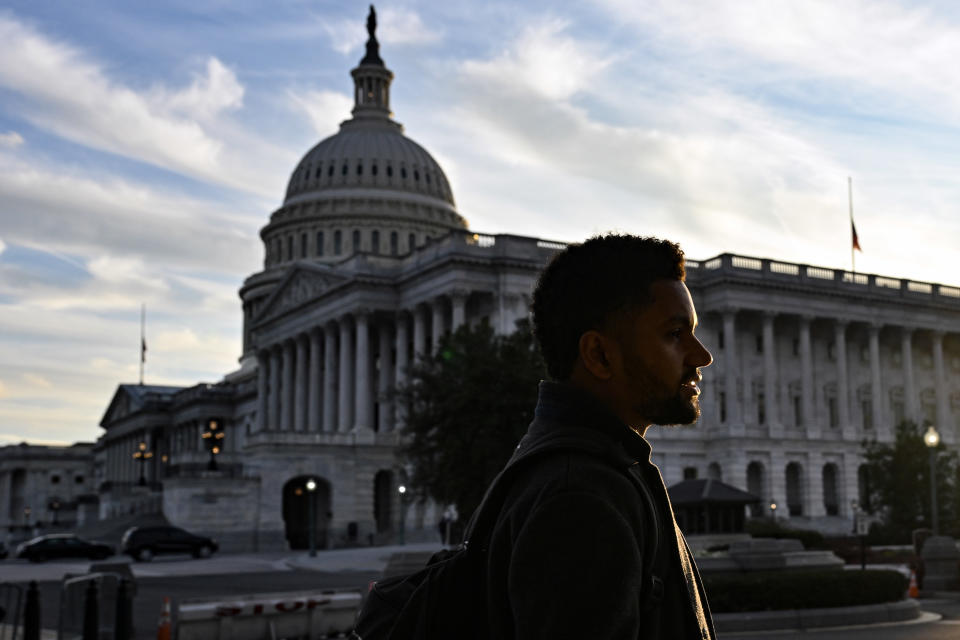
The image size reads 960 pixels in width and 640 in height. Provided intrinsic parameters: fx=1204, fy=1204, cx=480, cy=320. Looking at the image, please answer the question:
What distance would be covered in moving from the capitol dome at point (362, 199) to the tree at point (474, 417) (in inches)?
3209

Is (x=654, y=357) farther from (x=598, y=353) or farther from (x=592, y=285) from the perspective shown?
(x=592, y=285)

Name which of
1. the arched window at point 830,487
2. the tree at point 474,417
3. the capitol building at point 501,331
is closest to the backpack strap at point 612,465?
the tree at point 474,417

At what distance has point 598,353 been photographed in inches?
140

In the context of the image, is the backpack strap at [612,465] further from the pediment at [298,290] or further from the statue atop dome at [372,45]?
the statue atop dome at [372,45]

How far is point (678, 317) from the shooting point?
3.61 meters

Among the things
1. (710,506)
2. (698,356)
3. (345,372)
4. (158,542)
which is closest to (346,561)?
(158,542)

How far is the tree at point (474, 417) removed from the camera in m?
44.4

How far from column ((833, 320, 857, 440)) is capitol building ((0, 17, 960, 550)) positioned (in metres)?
0.16

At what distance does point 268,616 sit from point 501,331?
57.8 metres

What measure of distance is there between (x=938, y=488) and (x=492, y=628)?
65536mm

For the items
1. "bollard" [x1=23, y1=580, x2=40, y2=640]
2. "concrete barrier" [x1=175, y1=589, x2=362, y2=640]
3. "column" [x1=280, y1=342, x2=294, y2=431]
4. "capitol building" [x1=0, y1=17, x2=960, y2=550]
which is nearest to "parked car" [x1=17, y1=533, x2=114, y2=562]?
"capitol building" [x1=0, y1=17, x2=960, y2=550]

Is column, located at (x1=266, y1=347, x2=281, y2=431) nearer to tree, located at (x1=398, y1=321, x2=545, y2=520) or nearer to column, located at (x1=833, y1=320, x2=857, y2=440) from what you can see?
column, located at (x1=833, y1=320, x2=857, y2=440)

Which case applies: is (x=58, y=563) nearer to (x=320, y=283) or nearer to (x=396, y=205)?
(x=320, y=283)

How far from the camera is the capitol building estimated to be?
77.8 m
